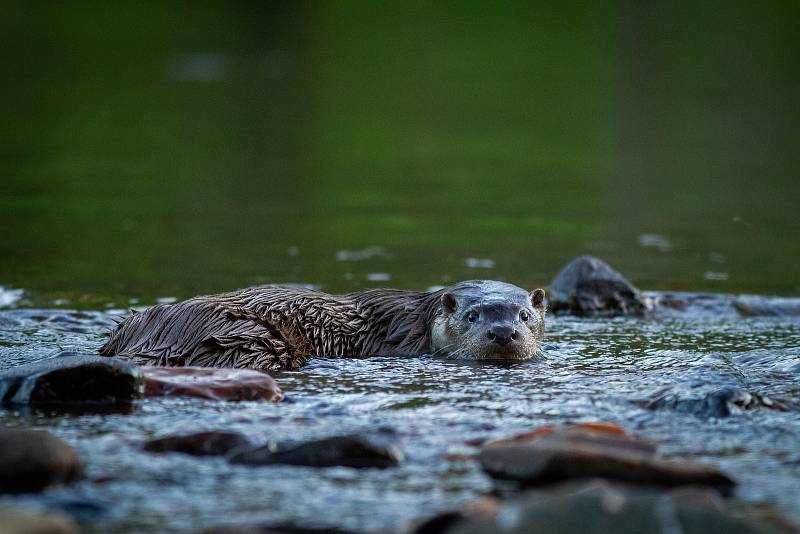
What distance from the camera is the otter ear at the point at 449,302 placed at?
7.06 metres

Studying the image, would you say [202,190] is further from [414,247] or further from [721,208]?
[721,208]

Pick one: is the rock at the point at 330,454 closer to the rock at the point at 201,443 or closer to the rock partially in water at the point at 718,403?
the rock at the point at 201,443

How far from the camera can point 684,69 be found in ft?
113

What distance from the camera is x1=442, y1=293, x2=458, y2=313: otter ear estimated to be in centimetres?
706

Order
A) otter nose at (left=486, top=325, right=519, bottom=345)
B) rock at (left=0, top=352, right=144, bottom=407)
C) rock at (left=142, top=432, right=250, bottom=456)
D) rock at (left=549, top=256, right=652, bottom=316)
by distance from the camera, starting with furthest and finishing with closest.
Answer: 1. rock at (left=549, top=256, right=652, bottom=316)
2. otter nose at (left=486, top=325, right=519, bottom=345)
3. rock at (left=0, top=352, right=144, bottom=407)
4. rock at (left=142, top=432, right=250, bottom=456)

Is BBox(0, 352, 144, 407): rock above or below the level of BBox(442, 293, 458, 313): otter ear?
below

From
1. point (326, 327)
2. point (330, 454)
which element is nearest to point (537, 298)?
point (326, 327)

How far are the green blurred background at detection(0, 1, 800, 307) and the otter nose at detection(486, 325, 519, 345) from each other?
3022 mm

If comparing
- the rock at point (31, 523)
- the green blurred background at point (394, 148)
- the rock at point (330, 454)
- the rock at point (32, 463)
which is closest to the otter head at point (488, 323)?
the rock at point (330, 454)

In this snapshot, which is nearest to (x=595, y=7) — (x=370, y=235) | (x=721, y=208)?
(x=721, y=208)

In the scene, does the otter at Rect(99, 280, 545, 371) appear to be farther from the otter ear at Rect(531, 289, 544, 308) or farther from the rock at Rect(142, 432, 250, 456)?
the rock at Rect(142, 432, 250, 456)

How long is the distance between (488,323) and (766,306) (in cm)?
289

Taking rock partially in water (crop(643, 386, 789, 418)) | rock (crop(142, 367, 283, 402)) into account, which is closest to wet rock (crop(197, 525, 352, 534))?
rock (crop(142, 367, 283, 402))

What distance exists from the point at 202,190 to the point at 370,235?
4.33 metres
